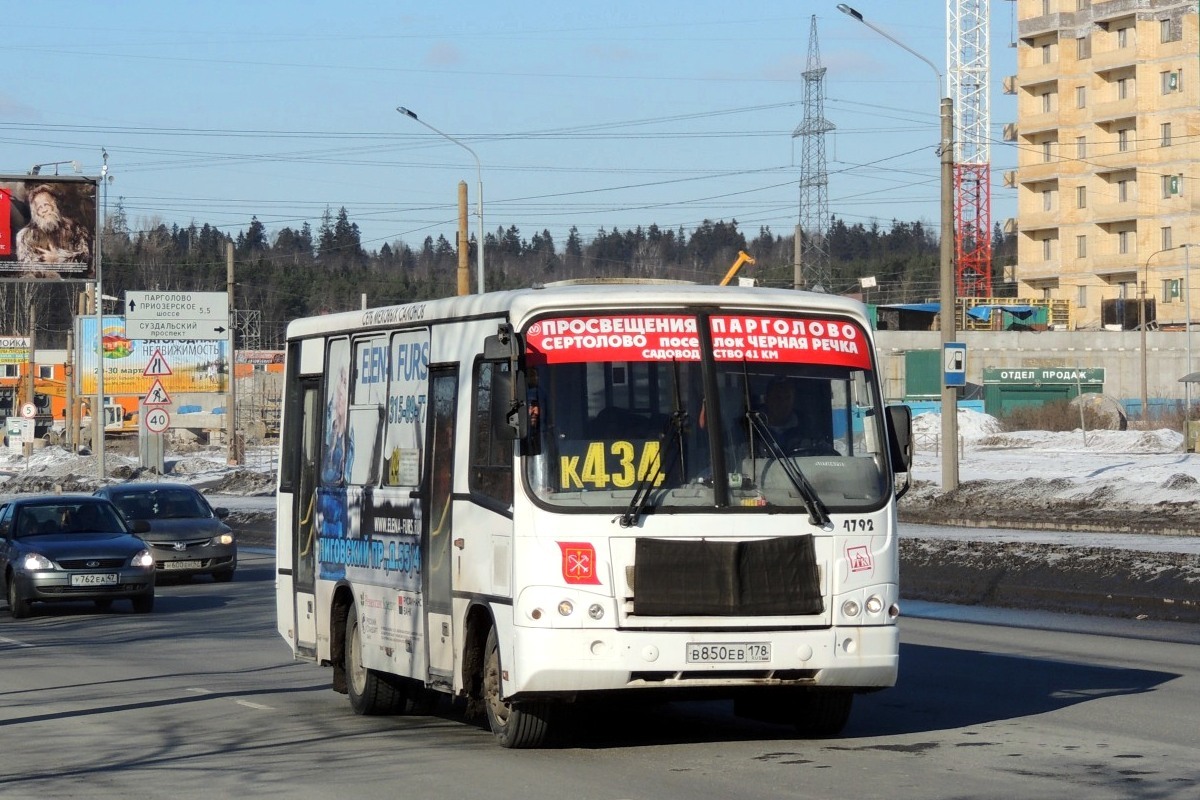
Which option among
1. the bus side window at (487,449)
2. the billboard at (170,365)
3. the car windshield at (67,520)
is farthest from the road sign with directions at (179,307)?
the bus side window at (487,449)

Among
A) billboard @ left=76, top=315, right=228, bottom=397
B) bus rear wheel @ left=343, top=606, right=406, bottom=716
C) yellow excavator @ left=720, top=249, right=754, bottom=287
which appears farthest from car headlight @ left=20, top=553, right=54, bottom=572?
billboard @ left=76, top=315, right=228, bottom=397

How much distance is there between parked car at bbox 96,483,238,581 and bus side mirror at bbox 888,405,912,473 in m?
18.3

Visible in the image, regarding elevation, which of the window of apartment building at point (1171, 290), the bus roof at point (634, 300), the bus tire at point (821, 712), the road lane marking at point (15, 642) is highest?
the window of apartment building at point (1171, 290)

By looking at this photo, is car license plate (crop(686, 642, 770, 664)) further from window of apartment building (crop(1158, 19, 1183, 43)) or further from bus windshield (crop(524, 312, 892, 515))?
window of apartment building (crop(1158, 19, 1183, 43))

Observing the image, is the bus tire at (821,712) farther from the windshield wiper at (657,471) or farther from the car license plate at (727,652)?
the windshield wiper at (657,471)

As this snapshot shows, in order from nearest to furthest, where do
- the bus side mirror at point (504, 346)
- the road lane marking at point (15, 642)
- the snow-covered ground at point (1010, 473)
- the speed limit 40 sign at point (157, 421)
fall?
the bus side mirror at point (504, 346) → the road lane marking at point (15, 642) → the snow-covered ground at point (1010, 473) → the speed limit 40 sign at point (157, 421)

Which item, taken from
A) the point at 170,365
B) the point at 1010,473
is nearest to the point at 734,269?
the point at 1010,473

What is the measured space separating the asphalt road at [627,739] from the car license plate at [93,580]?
203 inches

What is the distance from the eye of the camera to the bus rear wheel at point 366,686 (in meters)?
11.9

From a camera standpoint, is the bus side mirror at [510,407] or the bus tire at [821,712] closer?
the bus side mirror at [510,407]

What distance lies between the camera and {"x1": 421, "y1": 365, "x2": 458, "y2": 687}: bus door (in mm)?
→ 10578

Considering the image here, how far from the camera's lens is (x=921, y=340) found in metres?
91.8

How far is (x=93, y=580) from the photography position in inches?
852

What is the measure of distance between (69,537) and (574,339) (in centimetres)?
1438
